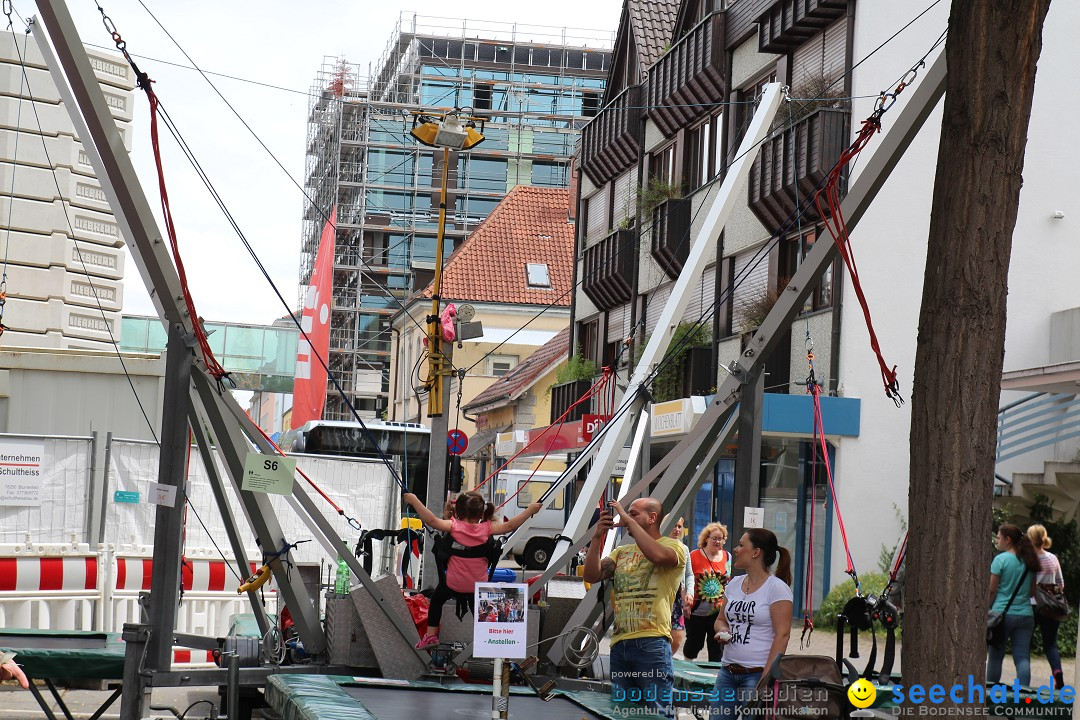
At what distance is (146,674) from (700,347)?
Answer: 62.7 feet

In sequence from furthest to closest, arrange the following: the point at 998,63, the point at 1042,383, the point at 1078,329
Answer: the point at 1078,329 → the point at 1042,383 → the point at 998,63

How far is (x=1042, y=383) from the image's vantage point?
679 inches

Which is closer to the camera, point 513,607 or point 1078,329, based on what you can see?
point 513,607

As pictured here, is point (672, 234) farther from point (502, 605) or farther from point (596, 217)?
point (502, 605)

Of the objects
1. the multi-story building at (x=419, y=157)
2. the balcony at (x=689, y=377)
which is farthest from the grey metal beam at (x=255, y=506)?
the multi-story building at (x=419, y=157)

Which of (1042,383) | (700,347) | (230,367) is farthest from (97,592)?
(230,367)

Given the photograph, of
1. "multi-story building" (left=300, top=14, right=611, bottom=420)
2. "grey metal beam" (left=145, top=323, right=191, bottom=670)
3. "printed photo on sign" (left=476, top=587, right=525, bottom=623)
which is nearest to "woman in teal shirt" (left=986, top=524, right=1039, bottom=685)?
"printed photo on sign" (left=476, top=587, right=525, bottom=623)

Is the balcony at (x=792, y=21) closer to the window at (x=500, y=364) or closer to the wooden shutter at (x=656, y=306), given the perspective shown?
the wooden shutter at (x=656, y=306)

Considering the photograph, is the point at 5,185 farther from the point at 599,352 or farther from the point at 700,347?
the point at 599,352

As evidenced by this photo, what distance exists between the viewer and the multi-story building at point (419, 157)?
78250 millimetres

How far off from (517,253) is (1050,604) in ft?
153

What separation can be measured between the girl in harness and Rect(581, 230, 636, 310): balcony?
78.2ft

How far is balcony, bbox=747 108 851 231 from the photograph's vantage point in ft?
74.9

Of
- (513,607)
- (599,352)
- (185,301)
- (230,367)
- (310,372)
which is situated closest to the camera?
(513,607)
